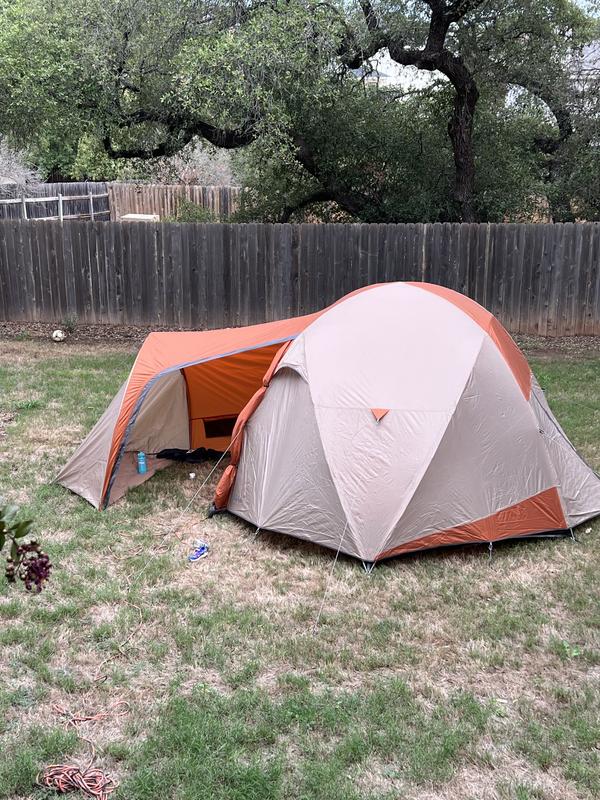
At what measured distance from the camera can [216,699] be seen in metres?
3.81

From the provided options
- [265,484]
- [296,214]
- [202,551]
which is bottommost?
[202,551]

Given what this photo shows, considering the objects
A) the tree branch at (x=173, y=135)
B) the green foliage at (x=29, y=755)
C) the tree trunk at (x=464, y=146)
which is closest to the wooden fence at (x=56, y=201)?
the tree branch at (x=173, y=135)

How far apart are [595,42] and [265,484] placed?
12597mm

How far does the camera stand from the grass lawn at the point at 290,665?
336 cm

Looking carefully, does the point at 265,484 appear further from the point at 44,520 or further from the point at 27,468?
the point at 27,468

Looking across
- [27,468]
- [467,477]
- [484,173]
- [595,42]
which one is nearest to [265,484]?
[467,477]

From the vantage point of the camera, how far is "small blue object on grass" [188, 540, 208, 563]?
5293 mm

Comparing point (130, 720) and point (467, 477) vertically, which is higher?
point (467, 477)

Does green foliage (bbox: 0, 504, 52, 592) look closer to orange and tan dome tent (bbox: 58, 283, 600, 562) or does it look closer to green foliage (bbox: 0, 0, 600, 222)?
orange and tan dome tent (bbox: 58, 283, 600, 562)

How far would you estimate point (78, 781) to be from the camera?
3270 mm

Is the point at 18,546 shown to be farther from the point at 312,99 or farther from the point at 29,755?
the point at 312,99

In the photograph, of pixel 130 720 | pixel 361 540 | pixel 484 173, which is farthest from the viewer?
pixel 484 173

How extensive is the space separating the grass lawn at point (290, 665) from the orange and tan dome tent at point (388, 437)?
9.6 inches

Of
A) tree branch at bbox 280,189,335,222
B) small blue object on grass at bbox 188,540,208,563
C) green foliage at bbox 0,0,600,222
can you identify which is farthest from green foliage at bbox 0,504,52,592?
tree branch at bbox 280,189,335,222
